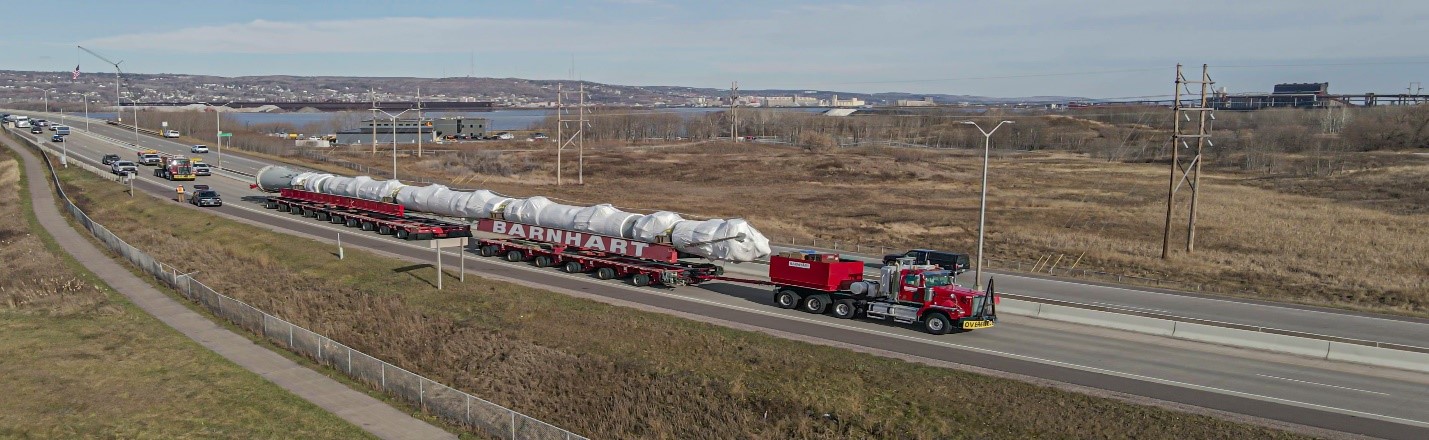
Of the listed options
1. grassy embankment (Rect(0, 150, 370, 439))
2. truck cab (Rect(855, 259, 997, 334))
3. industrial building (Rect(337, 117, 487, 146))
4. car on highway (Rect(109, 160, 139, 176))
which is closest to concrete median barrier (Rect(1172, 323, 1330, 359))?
truck cab (Rect(855, 259, 997, 334))

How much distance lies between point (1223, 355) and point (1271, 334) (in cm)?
208

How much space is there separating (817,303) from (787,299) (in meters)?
1.38

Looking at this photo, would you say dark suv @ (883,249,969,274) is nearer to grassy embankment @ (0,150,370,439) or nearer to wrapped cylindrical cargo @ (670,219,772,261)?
wrapped cylindrical cargo @ (670,219,772,261)

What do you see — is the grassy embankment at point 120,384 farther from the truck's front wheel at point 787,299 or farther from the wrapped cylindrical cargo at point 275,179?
the wrapped cylindrical cargo at point 275,179

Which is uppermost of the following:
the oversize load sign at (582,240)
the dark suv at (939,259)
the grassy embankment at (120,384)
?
the oversize load sign at (582,240)

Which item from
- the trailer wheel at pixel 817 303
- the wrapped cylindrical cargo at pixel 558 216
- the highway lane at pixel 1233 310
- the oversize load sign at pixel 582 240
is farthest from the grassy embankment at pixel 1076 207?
the trailer wheel at pixel 817 303

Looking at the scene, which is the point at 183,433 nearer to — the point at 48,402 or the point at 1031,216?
the point at 48,402

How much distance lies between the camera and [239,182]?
78438 millimetres

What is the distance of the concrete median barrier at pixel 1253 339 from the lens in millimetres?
28203

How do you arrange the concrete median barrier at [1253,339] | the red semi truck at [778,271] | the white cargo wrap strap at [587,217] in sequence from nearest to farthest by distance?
the concrete median barrier at [1253,339] → the red semi truck at [778,271] → the white cargo wrap strap at [587,217]

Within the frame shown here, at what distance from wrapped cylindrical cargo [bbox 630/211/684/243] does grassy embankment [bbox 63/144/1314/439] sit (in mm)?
5486

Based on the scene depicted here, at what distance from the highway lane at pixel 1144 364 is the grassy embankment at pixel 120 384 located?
1486 cm

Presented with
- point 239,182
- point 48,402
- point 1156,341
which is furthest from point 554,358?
point 239,182

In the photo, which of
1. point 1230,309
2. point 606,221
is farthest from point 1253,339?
point 606,221
